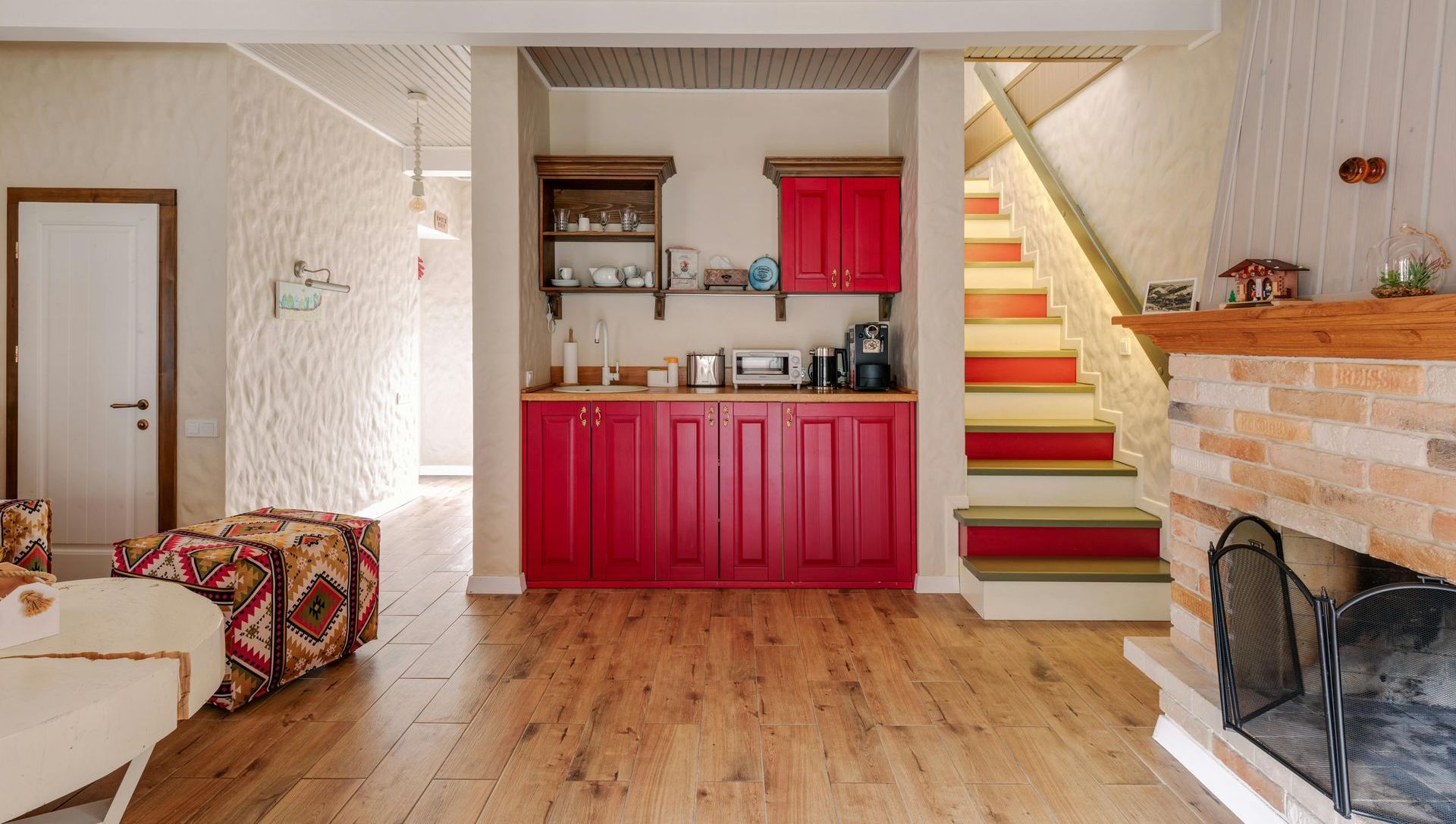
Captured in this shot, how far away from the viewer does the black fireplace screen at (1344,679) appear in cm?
168

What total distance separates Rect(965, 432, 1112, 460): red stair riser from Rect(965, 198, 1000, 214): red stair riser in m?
2.25

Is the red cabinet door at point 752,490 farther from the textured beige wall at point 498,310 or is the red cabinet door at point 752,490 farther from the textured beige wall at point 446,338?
the textured beige wall at point 446,338

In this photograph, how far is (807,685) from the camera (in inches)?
118

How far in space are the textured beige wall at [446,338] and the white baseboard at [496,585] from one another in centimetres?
435

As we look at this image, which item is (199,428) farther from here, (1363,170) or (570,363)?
(1363,170)

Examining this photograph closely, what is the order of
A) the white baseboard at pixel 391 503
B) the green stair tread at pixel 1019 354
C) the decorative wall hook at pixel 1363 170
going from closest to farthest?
the decorative wall hook at pixel 1363 170 < the green stair tread at pixel 1019 354 < the white baseboard at pixel 391 503

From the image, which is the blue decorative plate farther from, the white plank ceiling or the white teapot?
the white plank ceiling

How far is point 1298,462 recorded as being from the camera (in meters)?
2.06

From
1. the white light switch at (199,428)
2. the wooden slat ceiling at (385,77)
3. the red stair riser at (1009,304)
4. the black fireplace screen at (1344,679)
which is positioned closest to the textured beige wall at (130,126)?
the white light switch at (199,428)

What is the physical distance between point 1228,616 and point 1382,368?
0.72 meters

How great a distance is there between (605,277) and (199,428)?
7.58 feet

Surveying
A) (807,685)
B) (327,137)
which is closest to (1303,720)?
(807,685)

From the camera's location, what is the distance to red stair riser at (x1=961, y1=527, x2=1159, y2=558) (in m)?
3.92

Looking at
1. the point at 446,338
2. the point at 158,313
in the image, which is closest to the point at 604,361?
the point at 158,313
